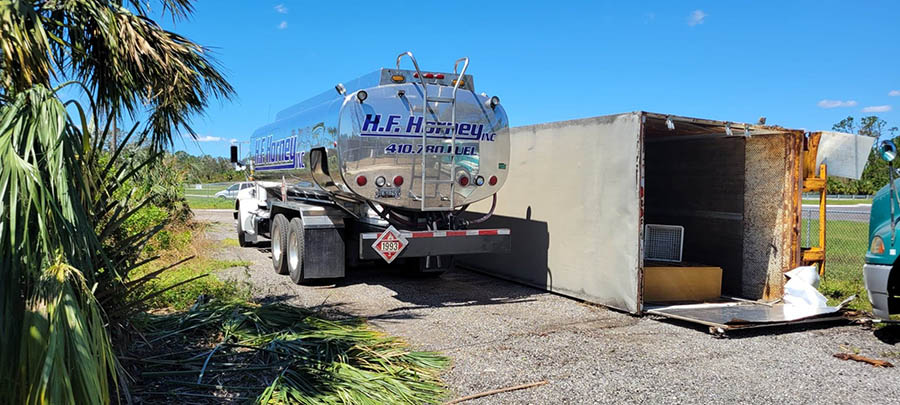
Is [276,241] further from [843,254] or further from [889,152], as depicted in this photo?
[843,254]

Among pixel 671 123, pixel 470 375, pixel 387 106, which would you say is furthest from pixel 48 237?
pixel 671 123

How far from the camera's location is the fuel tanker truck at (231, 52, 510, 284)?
291 inches

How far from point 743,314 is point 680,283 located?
1.08 metres

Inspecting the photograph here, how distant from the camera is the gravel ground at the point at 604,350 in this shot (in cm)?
480

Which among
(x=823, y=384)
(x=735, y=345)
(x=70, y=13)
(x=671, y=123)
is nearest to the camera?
(x=70, y=13)

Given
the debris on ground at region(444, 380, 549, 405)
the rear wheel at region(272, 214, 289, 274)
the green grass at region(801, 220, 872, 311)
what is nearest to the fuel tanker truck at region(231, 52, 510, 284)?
the rear wheel at region(272, 214, 289, 274)

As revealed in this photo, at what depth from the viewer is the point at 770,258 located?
8.26m

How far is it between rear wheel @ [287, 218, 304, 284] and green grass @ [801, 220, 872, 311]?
7113 millimetres

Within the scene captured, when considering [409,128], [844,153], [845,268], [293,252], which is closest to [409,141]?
[409,128]

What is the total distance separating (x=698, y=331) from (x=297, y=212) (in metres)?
5.82

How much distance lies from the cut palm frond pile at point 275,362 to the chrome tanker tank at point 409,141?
6.99 ft

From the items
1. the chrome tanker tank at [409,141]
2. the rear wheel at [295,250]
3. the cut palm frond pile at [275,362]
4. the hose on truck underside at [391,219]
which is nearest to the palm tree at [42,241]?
the cut palm frond pile at [275,362]

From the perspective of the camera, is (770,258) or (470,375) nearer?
(470,375)

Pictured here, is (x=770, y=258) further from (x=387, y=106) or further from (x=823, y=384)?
(x=387, y=106)
